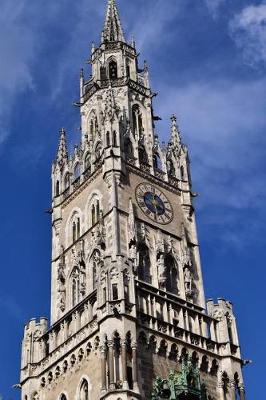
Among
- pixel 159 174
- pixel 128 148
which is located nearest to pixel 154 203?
pixel 159 174

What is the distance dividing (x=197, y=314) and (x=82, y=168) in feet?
43.0

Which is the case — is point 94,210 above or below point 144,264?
above

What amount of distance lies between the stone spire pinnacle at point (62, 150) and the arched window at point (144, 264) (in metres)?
10.9

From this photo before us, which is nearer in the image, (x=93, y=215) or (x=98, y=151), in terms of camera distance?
(x=93, y=215)

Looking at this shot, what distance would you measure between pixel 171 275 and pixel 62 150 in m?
13.2

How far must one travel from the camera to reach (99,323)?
1631 inches

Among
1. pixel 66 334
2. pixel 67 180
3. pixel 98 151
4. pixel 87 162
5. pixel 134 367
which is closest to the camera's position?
pixel 134 367

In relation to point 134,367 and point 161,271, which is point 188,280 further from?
point 134,367

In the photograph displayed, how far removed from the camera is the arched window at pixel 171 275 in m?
47.7

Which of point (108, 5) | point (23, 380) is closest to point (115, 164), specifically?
point (23, 380)

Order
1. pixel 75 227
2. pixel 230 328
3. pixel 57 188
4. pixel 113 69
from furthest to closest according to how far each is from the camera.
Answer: pixel 113 69
pixel 57 188
pixel 75 227
pixel 230 328

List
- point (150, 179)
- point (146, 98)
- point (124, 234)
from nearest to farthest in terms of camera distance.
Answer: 1. point (124, 234)
2. point (150, 179)
3. point (146, 98)

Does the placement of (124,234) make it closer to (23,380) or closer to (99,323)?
(99,323)

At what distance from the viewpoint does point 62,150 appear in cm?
5644
